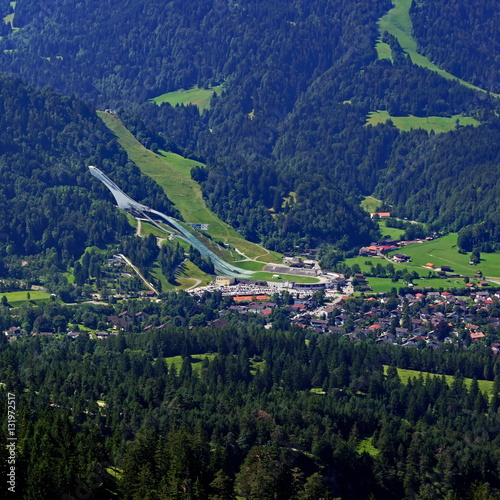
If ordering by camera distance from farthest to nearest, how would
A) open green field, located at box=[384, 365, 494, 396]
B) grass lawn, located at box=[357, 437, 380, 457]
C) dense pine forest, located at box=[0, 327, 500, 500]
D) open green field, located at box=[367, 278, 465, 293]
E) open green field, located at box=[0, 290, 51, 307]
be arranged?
open green field, located at box=[367, 278, 465, 293] → open green field, located at box=[0, 290, 51, 307] → open green field, located at box=[384, 365, 494, 396] → grass lawn, located at box=[357, 437, 380, 457] → dense pine forest, located at box=[0, 327, 500, 500]

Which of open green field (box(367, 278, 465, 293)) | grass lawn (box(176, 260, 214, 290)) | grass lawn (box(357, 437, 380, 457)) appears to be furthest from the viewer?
open green field (box(367, 278, 465, 293))

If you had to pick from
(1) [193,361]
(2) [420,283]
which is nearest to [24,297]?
(1) [193,361]

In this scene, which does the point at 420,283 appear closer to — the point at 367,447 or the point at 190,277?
the point at 190,277

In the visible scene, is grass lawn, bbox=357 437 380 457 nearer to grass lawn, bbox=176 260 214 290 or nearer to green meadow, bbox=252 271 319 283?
grass lawn, bbox=176 260 214 290

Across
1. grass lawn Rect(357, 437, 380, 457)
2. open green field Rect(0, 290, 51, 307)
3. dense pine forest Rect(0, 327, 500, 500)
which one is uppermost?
open green field Rect(0, 290, 51, 307)

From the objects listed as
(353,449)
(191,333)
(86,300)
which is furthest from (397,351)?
(86,300)

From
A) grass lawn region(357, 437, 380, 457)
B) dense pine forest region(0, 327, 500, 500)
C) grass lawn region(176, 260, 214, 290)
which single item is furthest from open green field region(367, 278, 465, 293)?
grass lawn region(357, 437, 380, 457)

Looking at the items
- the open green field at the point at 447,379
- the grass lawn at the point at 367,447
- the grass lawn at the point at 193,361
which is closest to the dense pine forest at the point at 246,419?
the grass lawn at the point at 367,447

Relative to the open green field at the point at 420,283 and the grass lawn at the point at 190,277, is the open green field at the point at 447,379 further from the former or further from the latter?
the grass lawn at the point at 190,277

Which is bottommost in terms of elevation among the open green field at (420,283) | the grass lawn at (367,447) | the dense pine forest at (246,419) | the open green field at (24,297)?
the grass lawn at (367,447)

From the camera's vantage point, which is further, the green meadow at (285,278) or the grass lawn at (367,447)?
the green meadow at (285,278)
